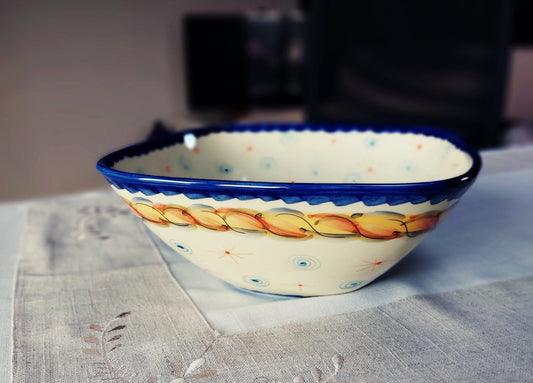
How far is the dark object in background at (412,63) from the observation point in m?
1.95

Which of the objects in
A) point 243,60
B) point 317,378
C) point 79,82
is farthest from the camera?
point 243,60

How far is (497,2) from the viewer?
194cm

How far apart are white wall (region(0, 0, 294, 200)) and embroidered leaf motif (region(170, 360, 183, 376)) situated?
10.1 feet

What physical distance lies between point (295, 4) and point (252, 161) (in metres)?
3.29

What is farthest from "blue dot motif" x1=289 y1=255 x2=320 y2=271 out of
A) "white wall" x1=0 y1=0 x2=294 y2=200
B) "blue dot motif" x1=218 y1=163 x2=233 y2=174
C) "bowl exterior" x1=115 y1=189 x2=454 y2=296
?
"white wall" x1=0 y1=0 x2=294 y2=200

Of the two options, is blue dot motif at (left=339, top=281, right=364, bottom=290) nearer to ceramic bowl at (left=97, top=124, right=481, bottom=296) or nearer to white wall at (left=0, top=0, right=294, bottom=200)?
ceramic bowl at (left=97, top=124, right=481, bottom=296)

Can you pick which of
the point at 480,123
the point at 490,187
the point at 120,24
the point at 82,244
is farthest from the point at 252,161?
the point at 120,24

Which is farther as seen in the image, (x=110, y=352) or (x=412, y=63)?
(x=412, y=63)

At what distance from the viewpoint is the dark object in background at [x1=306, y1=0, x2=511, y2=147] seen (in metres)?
1.95

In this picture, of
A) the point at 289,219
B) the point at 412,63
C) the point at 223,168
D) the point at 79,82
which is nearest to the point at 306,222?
the point at 289,219

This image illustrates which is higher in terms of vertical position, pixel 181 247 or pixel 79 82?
pixel 181 247

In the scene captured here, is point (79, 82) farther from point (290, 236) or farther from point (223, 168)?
point (290, 236)

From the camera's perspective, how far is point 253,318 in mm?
340

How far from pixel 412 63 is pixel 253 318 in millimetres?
1921
